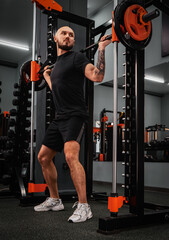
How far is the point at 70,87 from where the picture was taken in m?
2.24

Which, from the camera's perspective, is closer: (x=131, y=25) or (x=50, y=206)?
(x=131, y=25)

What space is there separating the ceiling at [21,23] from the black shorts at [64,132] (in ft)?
10.9

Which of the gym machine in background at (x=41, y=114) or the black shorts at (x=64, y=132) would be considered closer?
the black shorts at (x=64, y=132)

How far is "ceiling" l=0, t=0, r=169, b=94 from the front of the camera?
6418 mm

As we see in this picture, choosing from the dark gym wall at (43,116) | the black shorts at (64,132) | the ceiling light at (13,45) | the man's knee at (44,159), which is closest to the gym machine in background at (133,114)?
the black shorts at (64,132)

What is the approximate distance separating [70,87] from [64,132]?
0.36 meters

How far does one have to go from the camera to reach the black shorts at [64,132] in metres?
2.15

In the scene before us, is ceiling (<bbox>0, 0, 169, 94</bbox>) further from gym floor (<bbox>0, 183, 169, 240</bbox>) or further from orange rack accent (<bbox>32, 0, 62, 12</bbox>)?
gym floor (<bbox>0, 183, 169, 240</bbox>)

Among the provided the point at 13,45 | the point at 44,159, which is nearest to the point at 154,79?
the point at 44,159

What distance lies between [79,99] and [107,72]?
418cm

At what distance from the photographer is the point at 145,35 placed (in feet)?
6.52

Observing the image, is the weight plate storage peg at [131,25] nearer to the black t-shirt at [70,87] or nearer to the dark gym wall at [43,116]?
the black t-shirt at [70,87]

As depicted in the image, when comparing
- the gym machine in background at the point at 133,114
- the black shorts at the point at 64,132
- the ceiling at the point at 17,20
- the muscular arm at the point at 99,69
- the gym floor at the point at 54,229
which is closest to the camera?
the gym floor at the point at 54,229

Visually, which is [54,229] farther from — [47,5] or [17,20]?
[17,20]
